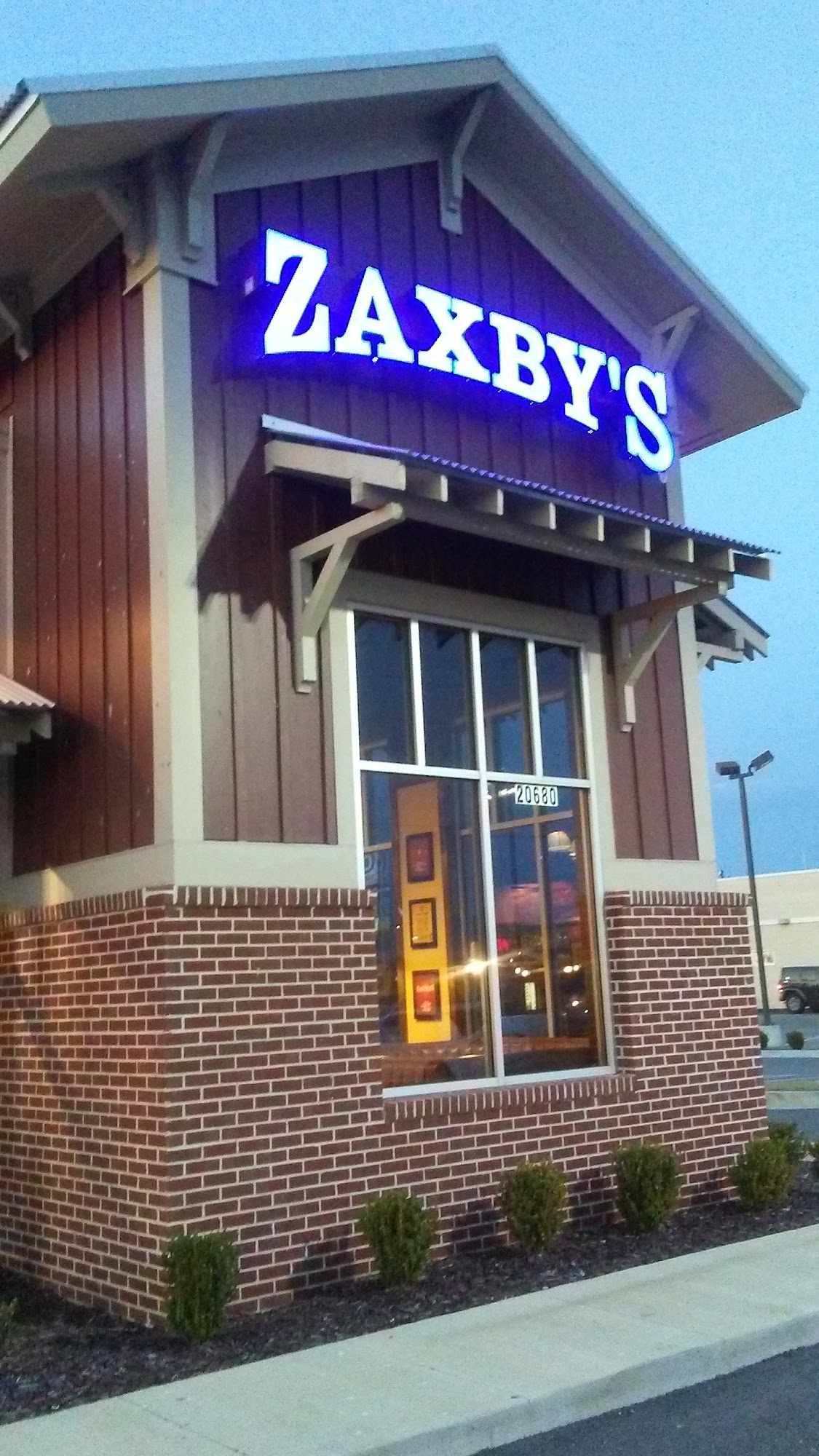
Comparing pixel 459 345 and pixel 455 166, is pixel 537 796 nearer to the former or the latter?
pixel 459 345

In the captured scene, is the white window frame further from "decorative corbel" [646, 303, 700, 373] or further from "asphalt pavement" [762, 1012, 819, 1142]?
"asphalt pavement" [762, 1012, 819, 1142]

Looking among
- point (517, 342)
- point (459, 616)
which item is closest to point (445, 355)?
point (517, 342)

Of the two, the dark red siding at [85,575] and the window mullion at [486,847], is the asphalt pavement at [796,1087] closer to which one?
the window mullion at [486,847]

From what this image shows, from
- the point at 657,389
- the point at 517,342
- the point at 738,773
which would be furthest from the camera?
the point at 738,773

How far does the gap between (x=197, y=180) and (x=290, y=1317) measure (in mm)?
7031

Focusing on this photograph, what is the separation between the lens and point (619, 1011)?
1022 cm

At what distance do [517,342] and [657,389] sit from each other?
162cm

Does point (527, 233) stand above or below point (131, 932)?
above

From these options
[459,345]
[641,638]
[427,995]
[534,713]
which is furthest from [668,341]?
[427,995]

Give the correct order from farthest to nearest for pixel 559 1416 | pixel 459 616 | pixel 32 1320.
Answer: pixel 459 616
pixel 32 1320
pixel 559 1416

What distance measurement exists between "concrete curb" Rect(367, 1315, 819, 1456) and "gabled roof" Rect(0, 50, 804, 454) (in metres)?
7.40

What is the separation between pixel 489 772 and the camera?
1000 centimetres

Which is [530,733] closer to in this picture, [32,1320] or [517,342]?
[517,342]

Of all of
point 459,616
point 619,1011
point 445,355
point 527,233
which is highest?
point 527,233
